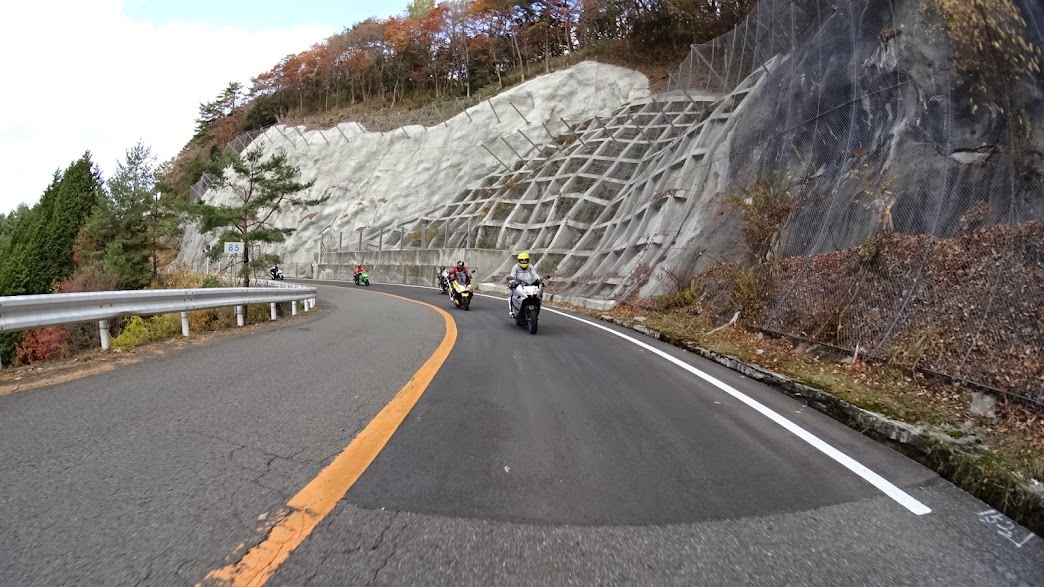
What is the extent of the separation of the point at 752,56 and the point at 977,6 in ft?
48.1

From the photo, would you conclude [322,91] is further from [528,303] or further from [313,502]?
[313,502]

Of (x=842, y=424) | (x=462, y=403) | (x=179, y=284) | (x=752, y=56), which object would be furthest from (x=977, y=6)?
(x=179, y=284)

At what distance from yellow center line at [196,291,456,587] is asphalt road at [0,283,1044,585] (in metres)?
0.06

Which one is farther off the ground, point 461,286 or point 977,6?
point 977,6

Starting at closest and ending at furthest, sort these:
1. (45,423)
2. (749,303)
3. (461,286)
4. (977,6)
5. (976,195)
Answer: (45,423) → (976,195) → (977,6) → (749,303) → (461,286)

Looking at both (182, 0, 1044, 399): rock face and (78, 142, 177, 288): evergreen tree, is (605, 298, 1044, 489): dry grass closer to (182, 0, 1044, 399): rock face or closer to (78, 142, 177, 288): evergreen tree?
(182, 0, 1044, 399): rock face

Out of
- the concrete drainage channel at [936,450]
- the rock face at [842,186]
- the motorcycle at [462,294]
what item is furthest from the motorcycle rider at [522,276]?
the concrete drainage channel at [936,450]

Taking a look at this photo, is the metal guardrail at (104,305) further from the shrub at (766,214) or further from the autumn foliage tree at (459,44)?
the autumn foliage tree at (459,44)

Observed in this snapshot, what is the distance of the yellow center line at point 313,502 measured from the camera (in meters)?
2.22

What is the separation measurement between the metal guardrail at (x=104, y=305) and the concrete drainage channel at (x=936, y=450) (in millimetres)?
8425

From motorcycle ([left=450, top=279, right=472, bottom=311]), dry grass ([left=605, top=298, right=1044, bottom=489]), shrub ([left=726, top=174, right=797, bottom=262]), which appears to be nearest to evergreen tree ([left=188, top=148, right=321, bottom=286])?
motorcycle ([left=450, top=279, right=472, bottom=311])

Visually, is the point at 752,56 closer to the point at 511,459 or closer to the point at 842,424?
the point at 842,424

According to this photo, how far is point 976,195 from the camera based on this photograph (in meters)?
7.20

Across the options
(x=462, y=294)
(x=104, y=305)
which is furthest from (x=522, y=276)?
(x=104, y=305)
